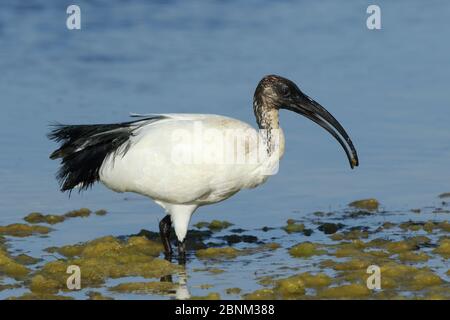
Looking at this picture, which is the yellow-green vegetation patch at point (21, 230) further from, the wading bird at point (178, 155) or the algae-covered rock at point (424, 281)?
the algae-covered rock at point (424, 281)

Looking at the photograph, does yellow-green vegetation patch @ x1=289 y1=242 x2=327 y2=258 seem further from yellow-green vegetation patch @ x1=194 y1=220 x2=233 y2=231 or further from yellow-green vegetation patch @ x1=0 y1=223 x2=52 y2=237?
yellow-green vegetation patch @ x1=0 y1=223 x2=52 y2=237

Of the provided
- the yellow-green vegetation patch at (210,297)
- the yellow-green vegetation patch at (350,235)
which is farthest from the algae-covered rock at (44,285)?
the yellow-green vegetation patch at (350,235)

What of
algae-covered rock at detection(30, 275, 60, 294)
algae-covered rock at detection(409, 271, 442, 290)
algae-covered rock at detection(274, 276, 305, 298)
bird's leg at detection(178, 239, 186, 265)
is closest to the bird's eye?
bird's leg at detection(178, 239, 186, 265)

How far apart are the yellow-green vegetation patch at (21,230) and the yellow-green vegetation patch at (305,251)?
107 inches

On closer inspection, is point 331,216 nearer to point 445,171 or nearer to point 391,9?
point 445,171

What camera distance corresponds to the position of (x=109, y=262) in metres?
11.8

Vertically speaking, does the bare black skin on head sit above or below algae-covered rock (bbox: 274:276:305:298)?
above

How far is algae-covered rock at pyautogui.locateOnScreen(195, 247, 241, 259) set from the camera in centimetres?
1225

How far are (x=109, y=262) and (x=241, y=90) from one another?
6603 mm

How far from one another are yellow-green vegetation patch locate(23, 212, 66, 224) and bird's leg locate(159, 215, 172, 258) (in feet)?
4.84

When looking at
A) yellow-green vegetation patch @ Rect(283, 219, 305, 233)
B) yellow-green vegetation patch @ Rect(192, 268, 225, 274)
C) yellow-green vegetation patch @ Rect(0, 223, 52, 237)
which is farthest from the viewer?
yellow-green vegetation patch @ Rect(283, 219, 305, 233)

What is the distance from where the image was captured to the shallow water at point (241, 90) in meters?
13.8

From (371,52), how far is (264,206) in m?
6.94
